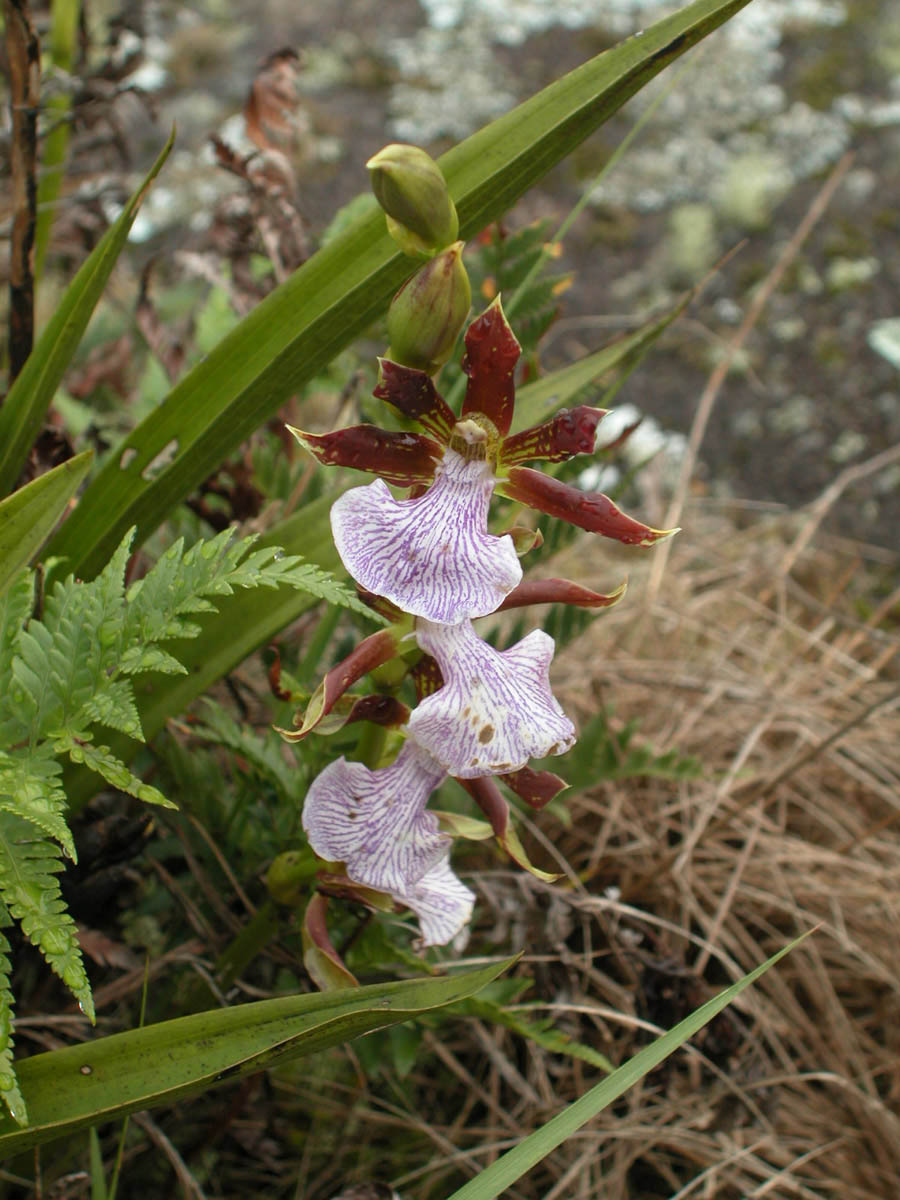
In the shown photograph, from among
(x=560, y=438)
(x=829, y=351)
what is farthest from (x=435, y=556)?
(x=829, y=351)

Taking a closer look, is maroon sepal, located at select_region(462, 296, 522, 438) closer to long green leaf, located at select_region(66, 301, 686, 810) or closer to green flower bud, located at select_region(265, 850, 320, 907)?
long green leaf, located at select_region(66, 301, 686, 810)

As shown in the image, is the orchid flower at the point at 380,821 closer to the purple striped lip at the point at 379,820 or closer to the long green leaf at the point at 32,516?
the purple striped lip at the point at 379,820

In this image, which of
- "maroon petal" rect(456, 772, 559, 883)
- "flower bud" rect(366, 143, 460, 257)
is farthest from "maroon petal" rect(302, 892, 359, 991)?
"flower bud" rect(366, 143, 460, 257)

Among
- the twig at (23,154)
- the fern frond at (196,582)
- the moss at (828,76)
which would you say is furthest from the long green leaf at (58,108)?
the moss at (828,76)

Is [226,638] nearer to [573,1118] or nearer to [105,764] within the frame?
[105,764]

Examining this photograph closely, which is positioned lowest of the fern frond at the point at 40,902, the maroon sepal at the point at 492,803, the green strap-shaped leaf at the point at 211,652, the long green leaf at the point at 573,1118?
the long green leaf at the point at 573,1118

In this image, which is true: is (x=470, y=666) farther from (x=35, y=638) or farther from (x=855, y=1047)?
(x=855, y=1047)
